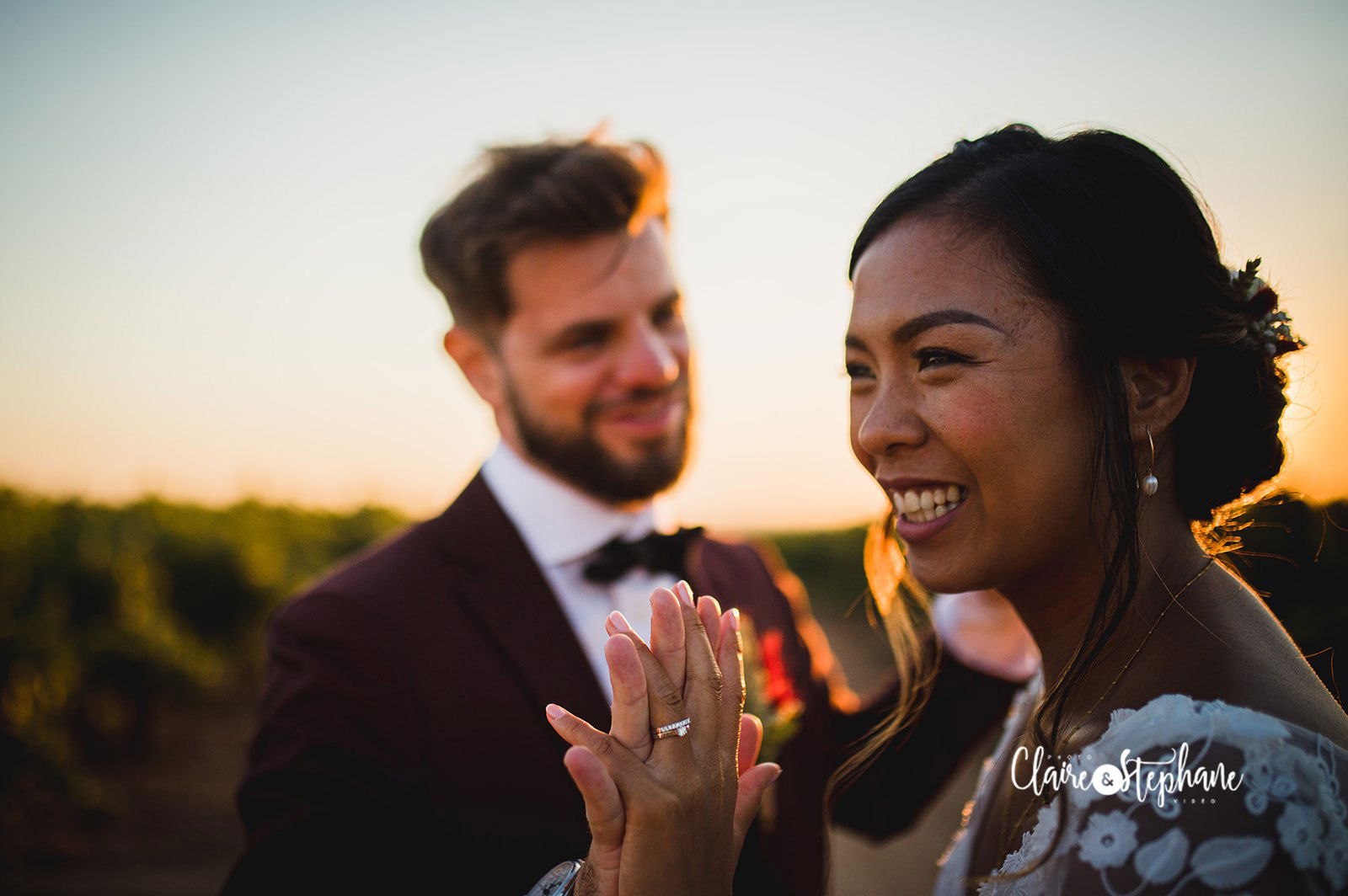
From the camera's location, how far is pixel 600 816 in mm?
1395

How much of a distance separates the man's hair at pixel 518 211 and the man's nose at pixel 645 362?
1.55 ft

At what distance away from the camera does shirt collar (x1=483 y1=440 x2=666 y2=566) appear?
2924mm

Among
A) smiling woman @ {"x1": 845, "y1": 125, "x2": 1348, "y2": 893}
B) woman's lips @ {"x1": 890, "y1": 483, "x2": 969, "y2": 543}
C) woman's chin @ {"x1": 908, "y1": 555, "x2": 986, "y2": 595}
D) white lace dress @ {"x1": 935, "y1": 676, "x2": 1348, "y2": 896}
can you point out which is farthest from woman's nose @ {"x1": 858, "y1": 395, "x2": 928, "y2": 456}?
white lace dress @ {"x1": 935, "y1": 676, "x2": 1348, "y2": 896}

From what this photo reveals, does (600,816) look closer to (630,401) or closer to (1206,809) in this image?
(1206,809)

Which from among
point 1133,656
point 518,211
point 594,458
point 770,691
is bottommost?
point 770,691

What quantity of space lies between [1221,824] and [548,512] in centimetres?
220

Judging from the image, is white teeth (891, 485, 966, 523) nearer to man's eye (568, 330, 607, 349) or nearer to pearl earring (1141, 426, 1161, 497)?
pearl earring (1141, 426, 1161, 497)

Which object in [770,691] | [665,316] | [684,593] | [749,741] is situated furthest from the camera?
[665,316]

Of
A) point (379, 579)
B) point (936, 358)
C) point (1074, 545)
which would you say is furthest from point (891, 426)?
point (379, 579)

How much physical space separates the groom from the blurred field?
5.32 feet

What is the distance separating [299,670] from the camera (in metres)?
2.38

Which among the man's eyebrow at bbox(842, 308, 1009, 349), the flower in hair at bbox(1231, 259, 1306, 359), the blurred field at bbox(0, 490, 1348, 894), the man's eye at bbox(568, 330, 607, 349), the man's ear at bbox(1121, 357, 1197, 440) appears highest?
the man's eye at bbox(568, 330, 607, 349)

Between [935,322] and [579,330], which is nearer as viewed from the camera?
[935,322]

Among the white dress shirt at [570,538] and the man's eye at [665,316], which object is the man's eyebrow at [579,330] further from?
the white dress shirt at [570,538]
